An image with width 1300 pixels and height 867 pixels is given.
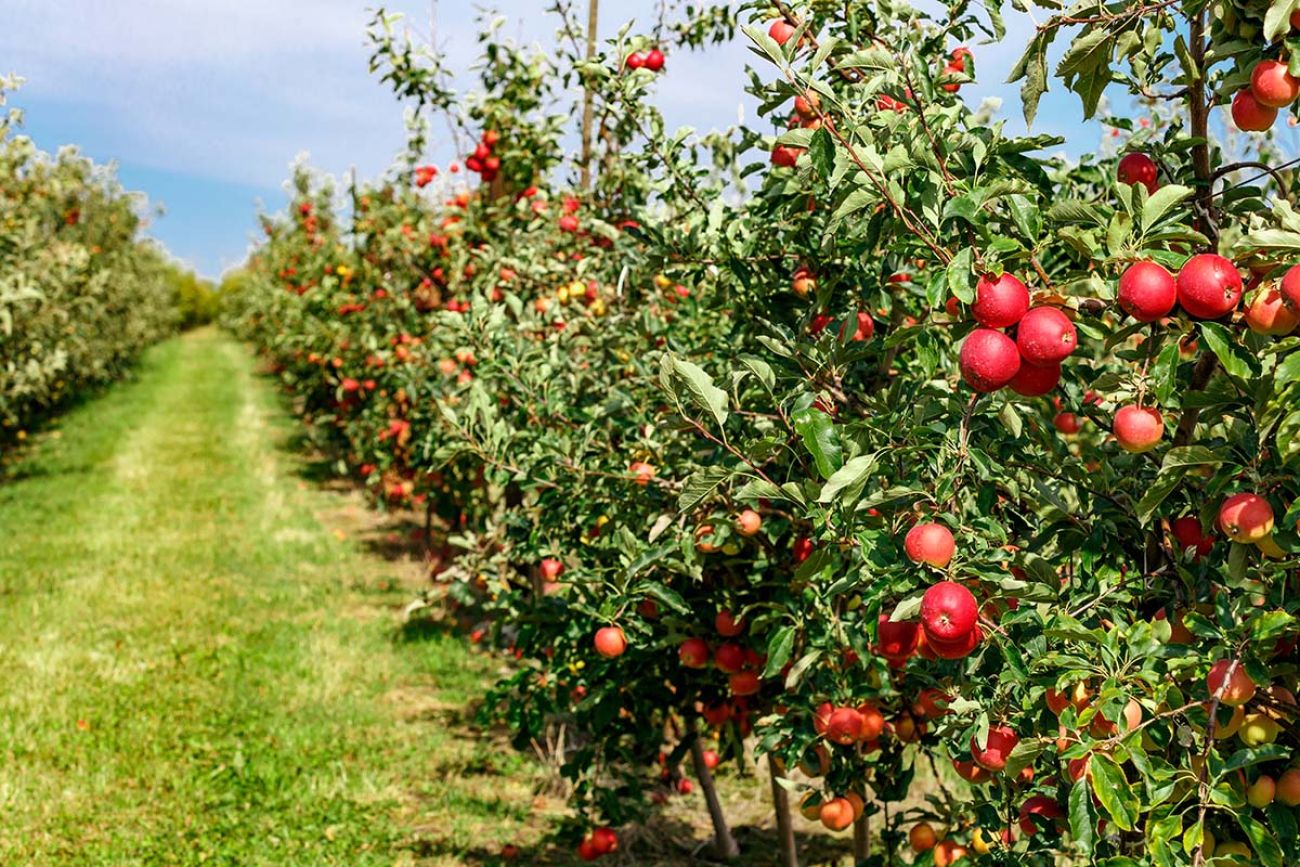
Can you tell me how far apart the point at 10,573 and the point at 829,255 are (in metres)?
7.52

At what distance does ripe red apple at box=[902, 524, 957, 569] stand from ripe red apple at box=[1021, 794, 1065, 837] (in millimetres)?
690

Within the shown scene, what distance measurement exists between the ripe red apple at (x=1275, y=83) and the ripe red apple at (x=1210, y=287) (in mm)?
262

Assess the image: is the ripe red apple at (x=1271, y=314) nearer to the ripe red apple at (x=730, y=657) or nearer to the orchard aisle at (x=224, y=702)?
the ripe red apple at (x=730, y=657)

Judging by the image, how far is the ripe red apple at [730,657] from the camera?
2.94m

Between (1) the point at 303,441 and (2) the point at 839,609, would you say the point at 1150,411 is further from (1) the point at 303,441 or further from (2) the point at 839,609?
(1) the point at 303,441

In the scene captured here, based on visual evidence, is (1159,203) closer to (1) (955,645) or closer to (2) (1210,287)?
(2) (1210,287)

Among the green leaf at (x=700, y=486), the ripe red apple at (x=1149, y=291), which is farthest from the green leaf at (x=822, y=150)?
the green leaf at (x=700, y=486)

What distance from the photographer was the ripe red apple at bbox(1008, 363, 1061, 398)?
5.24 ft

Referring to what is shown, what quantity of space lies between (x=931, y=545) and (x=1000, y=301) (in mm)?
375

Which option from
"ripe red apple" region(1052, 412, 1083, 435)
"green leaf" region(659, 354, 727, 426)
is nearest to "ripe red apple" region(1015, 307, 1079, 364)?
"green leaf" region(659, 354, 727, 426)

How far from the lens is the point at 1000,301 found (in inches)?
61.7

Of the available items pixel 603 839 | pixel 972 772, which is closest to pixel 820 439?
pixel 972 772

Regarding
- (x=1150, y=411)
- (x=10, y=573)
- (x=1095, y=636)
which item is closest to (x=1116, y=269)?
(x=1150, y=411)

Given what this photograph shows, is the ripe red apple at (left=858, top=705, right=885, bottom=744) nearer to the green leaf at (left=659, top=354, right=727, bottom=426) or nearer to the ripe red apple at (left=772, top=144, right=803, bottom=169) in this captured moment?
the green leaf at (left=659, top=354, right=727, bottom=426)
